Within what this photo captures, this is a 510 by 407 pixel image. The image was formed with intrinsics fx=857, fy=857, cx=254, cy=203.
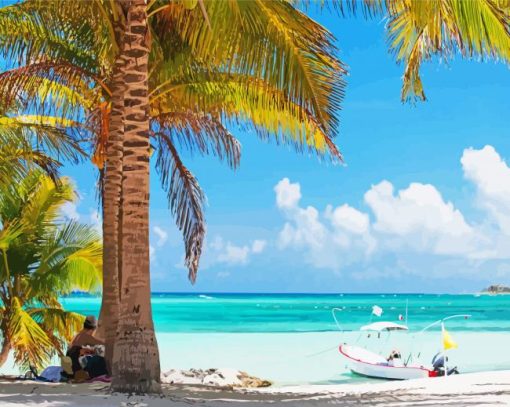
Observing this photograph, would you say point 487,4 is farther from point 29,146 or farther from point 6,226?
point 6,226

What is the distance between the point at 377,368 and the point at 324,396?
16.3 meters

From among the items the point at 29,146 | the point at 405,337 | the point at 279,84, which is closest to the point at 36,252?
the point at 29,146

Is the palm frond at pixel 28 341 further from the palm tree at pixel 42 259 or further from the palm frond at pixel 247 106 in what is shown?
the palm frond at pixel 247 106

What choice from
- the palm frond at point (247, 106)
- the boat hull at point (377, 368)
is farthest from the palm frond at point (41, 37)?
the boat hull at point (377, 368)

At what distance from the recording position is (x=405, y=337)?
49.4 metres

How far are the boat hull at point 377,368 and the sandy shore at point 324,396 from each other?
13.5 metres

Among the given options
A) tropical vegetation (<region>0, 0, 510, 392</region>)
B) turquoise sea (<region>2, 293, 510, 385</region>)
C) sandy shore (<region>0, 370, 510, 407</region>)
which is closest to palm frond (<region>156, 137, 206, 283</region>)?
tropical vegetation (<region>0, 0, 510, 392</region>)

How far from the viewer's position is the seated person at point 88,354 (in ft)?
35.6

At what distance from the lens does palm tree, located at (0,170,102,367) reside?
50.0ft

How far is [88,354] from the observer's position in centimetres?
1111

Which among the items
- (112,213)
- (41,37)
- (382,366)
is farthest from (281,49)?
(382,366)

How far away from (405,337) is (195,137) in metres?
36.5

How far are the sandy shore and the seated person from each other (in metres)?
0.92

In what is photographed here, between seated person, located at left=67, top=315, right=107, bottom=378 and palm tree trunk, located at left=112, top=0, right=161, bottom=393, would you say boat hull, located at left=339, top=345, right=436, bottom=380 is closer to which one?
seated person, located at left=67, top=315, right=107, bottom=378
